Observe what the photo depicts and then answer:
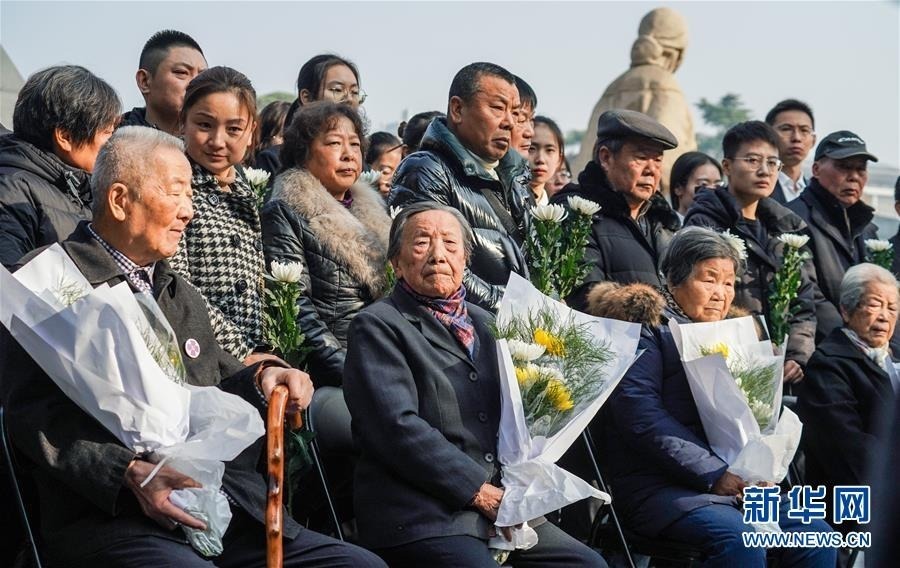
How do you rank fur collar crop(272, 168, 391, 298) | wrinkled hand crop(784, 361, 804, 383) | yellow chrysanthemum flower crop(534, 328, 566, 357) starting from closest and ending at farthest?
1. yellow chrysanthemum flower crop(534, 328, 566, 357)
2. fur collar crop(272, 168, 391, 298)
3. wrinkled hand crop(784, 361, 804, 383)

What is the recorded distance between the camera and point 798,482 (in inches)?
260

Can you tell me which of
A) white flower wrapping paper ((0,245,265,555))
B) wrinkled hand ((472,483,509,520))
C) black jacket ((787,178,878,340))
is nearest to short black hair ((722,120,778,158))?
black jacket ((787,178,878,340))

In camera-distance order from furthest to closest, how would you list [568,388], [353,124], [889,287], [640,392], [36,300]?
1. [889,287]
2. [353,124]
3. [640,392]
4. [568,388]
5. [36,300]

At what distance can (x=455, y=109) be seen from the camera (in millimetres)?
6598

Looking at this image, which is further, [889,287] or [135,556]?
[889,287]

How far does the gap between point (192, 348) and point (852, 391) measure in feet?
12.2

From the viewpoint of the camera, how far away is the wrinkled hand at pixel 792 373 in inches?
284

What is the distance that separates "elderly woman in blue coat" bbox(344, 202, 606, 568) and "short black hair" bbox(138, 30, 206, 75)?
2.12m

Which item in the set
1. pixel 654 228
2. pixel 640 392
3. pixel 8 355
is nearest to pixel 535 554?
pixel 640 392

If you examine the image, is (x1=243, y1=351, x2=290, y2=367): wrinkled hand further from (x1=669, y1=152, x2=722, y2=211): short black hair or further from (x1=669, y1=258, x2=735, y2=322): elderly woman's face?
(x1=669, y1=152, x2=722, y2=211): short black hair

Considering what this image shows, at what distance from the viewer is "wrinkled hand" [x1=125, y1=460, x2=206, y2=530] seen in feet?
13.1

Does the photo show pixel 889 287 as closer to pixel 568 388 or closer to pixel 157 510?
pixel 568 388

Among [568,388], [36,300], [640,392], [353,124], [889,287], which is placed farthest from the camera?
[889,287]

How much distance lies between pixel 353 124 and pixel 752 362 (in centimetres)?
224
